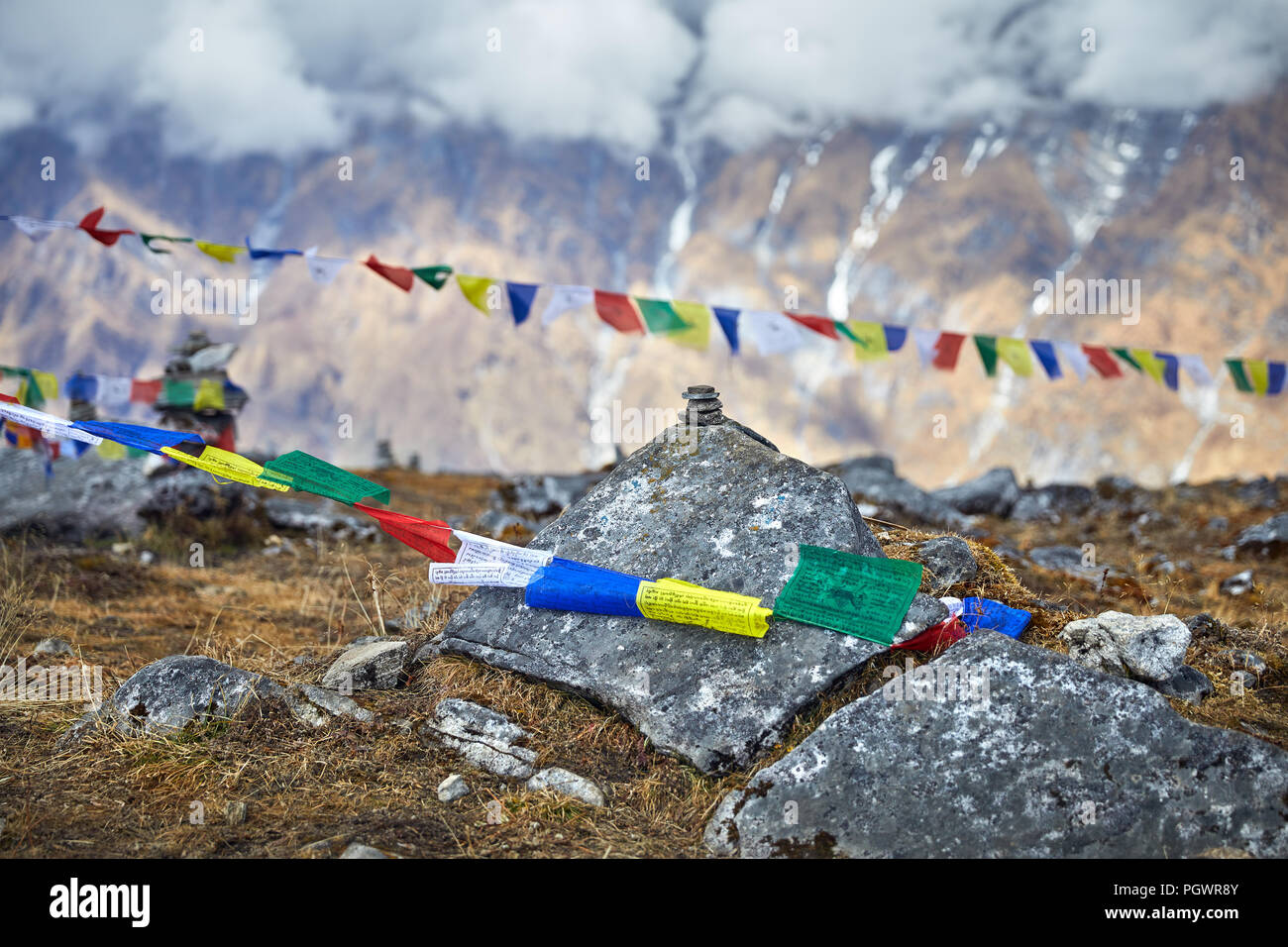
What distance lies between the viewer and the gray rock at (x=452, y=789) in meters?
3.80

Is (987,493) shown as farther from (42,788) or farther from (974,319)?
(974,319)

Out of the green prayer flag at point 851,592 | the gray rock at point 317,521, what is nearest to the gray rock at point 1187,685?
the green prayer flag at point 851,592

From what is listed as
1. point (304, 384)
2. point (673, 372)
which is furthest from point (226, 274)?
point (673, 372)

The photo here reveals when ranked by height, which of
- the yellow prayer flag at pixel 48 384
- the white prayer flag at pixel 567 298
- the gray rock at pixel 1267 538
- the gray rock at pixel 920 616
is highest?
the white prayer flag at pixel 567 298

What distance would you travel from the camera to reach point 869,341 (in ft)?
38.1

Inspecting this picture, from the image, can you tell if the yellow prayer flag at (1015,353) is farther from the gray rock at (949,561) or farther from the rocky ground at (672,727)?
the gray rock at (949,561)

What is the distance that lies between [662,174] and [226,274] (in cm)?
8757

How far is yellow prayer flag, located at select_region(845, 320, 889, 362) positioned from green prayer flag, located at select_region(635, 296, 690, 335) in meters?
2.22

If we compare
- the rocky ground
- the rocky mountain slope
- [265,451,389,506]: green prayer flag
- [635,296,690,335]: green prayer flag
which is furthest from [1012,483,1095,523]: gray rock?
the rocky mountain slope

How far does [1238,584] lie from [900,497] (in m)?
5.10

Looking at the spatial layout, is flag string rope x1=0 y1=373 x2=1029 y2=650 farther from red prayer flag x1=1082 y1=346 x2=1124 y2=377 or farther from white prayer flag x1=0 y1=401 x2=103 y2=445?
red prayer flag x1=1082 y1=346 x2=1124 y2=377

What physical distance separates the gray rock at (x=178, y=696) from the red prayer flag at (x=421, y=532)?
0.98m

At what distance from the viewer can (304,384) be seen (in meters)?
160

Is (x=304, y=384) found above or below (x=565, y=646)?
above
